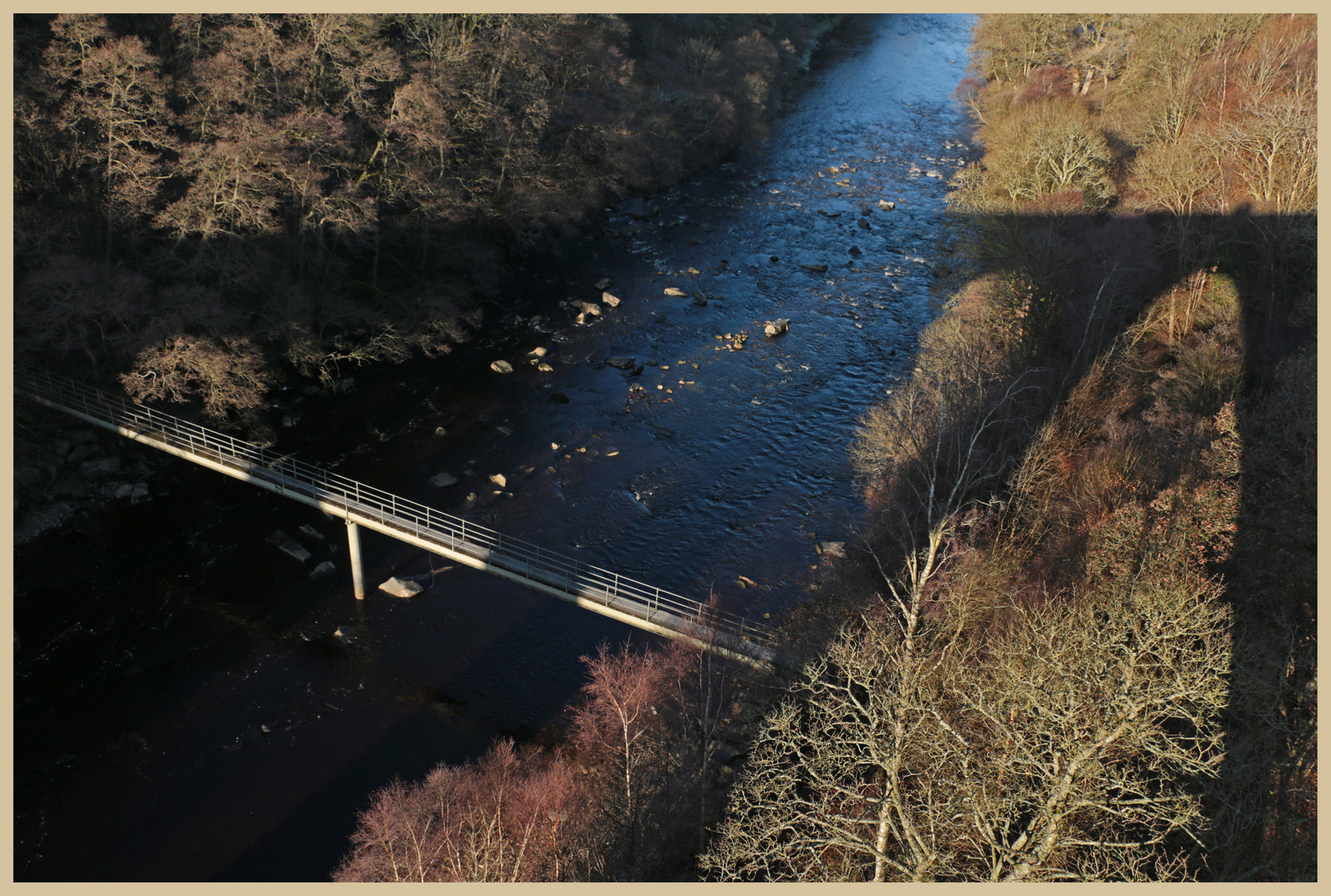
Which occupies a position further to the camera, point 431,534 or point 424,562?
point 424,562

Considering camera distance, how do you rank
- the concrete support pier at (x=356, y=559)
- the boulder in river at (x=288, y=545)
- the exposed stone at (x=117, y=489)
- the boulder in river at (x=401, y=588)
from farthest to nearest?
1. the exposed stone at (x=117, y=489)
2. the boulder in river at (x=288, y=545)
3. the boulder in river at (x=401, y=588)
4. the concrete support pier at (x=356, y=559)

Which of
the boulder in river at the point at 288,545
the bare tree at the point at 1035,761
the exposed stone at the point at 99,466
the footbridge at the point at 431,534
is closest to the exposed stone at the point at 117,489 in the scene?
the exposed stone at the point at 99,466

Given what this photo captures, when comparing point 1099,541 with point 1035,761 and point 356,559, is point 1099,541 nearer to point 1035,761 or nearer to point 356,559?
point 1035,761

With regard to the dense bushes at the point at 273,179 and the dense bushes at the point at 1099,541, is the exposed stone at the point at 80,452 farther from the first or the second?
the dense bushes at the point at 1099,541

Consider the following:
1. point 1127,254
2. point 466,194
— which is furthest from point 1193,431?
point 466,194

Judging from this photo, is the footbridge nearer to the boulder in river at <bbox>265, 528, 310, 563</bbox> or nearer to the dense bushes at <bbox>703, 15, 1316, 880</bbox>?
the boulder in river at <bbox>265, 528, 310, 563</bbox>

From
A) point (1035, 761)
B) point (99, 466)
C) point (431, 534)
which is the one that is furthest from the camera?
point (99, 466)

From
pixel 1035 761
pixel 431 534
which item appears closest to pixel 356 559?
pixel 431 534
